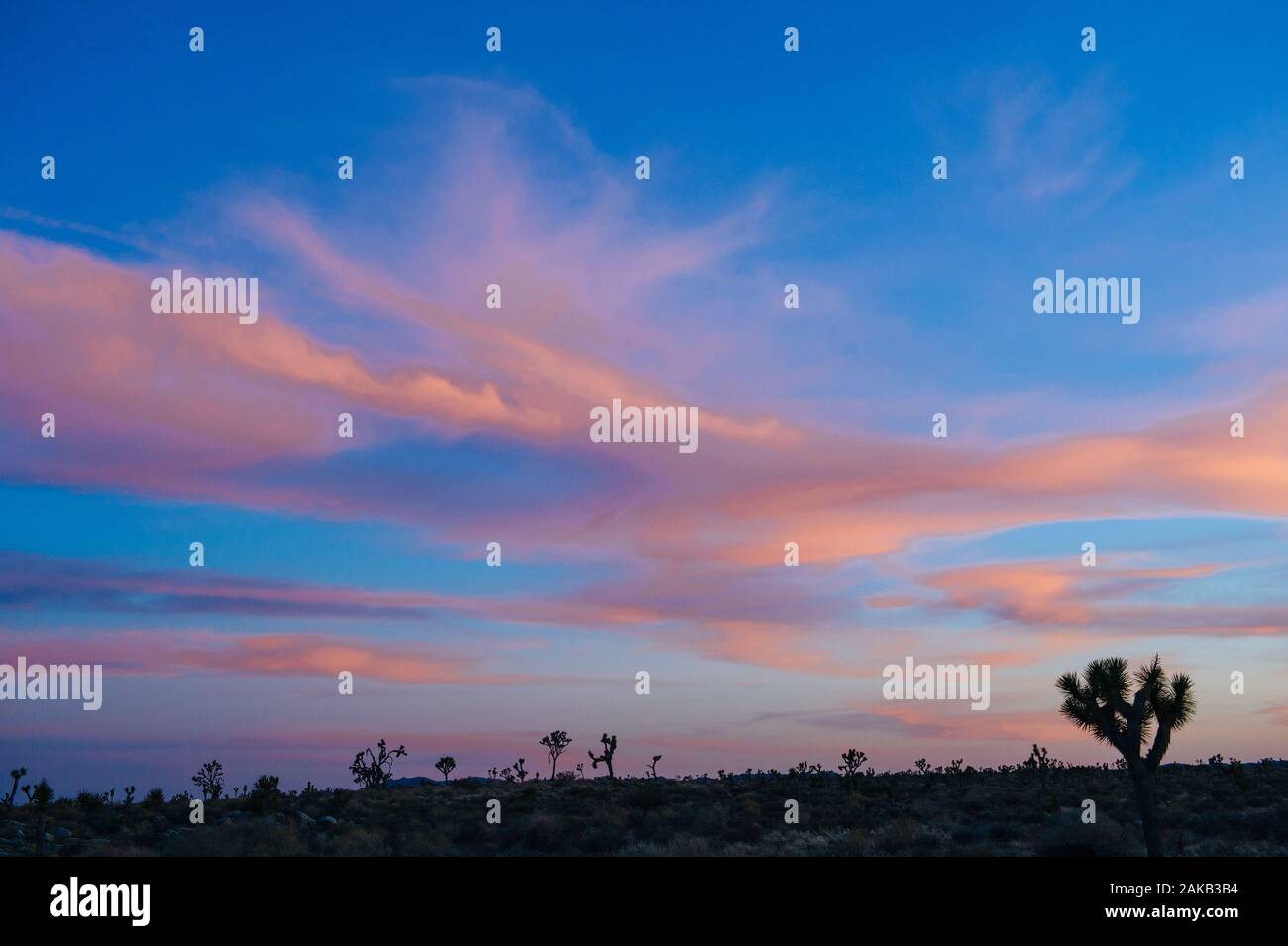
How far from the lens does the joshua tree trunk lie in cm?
2775

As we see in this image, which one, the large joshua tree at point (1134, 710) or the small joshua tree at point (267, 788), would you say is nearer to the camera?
the large joshua tree at point (1134, 710)

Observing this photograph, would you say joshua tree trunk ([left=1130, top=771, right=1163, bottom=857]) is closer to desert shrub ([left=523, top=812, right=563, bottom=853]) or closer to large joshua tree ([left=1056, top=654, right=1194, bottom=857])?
large joshua tree ([left=1056, top=654, right=1194, bottom=857])

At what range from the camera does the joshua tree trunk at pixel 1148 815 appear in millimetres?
27750

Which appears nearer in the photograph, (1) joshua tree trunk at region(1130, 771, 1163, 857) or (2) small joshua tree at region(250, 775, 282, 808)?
(1) joshua tree trunk at region(1130, 771, 1163, 857)

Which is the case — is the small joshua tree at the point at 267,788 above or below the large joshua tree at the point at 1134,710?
below

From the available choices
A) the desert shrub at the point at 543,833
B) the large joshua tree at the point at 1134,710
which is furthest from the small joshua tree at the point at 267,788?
the large joshua tree at the point at 1134,710

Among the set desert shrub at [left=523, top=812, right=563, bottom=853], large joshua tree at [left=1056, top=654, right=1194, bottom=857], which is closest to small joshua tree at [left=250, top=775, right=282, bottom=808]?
desert shrub at [left=523, top=812, right=563, bottom=853]

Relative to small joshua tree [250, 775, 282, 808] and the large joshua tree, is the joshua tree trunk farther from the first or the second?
small joshua tree [250, 775, 282, 808]

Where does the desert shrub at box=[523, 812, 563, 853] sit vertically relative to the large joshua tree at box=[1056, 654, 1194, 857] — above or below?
below

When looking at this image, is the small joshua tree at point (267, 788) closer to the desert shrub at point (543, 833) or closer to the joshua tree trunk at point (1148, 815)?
the desert shrub at point (543, 833)
